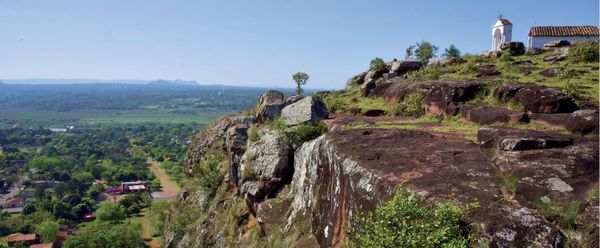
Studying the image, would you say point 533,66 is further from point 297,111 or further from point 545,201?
point 545,201

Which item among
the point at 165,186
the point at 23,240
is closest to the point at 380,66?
the point at 23,240

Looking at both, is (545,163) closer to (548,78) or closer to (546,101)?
(546,101)

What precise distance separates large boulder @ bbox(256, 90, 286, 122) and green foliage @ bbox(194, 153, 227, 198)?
4.45 metres

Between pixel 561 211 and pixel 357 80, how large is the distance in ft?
111

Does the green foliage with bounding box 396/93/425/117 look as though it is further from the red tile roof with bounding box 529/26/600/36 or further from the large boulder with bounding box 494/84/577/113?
the red tile roof with bounding box 529/26/600/36

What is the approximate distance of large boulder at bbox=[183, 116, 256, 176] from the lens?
106 feet

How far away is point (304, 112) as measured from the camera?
20.7 meters

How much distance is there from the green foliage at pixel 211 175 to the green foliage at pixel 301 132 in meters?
8.64

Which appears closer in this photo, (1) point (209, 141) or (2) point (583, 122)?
(2) point (583, 122)

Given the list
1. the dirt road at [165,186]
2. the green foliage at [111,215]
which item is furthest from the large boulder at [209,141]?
the dirt road at [165,186]

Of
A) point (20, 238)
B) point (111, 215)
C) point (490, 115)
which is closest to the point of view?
point (490, 115)

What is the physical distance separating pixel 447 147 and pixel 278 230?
22.8 feet

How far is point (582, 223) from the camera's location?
8.21 metres

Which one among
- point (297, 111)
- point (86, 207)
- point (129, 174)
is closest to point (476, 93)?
point (297, 111)
